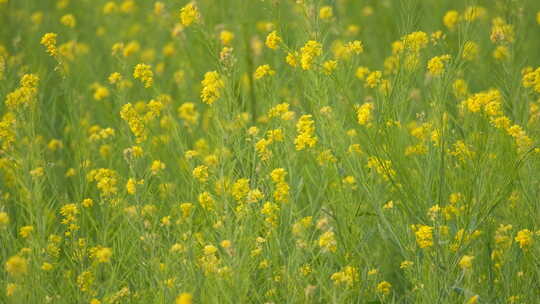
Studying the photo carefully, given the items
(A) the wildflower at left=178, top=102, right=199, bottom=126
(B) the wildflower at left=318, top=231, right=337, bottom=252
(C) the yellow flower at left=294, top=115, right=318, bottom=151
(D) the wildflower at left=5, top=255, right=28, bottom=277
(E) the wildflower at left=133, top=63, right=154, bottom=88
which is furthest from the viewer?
(A) the wildflower at left=178, top=102, right=199, bottom=126

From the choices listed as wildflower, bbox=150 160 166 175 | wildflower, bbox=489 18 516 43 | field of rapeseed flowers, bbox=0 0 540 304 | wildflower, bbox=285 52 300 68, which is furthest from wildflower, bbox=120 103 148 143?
wildflower, bbox=489 18 516 43

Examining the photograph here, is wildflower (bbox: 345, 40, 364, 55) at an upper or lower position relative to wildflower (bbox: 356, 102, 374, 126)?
upper

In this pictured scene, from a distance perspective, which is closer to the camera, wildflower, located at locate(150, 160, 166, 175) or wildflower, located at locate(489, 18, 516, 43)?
wildflower, located at locate(150, 160, 166, 175)

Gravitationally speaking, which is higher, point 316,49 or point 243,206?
point 316,49

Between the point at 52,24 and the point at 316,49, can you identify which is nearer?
the point at 316,49

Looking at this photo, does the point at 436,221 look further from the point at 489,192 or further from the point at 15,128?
the point at 15,128

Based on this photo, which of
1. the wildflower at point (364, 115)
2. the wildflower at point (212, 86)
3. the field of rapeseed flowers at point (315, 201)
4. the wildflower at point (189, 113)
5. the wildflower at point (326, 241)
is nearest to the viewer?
the wildflower at point (326, 241)

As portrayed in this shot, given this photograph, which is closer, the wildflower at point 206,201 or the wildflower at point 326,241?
the wildflower at point 326,241

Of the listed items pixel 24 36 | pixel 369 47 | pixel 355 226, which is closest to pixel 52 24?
pixel 24 36

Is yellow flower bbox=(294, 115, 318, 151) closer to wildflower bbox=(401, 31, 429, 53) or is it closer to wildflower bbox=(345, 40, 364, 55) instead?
wildflower bbox=(345, 40, 364, 55)

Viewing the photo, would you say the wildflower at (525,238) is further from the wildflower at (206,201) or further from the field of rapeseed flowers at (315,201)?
the wildflower at (206,201)

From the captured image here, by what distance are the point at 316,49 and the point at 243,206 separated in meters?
0.76

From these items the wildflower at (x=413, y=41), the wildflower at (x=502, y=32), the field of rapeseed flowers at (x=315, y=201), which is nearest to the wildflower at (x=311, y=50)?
the field of rapeseed flowers at (x=315, y=201)

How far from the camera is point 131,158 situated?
3209mm
